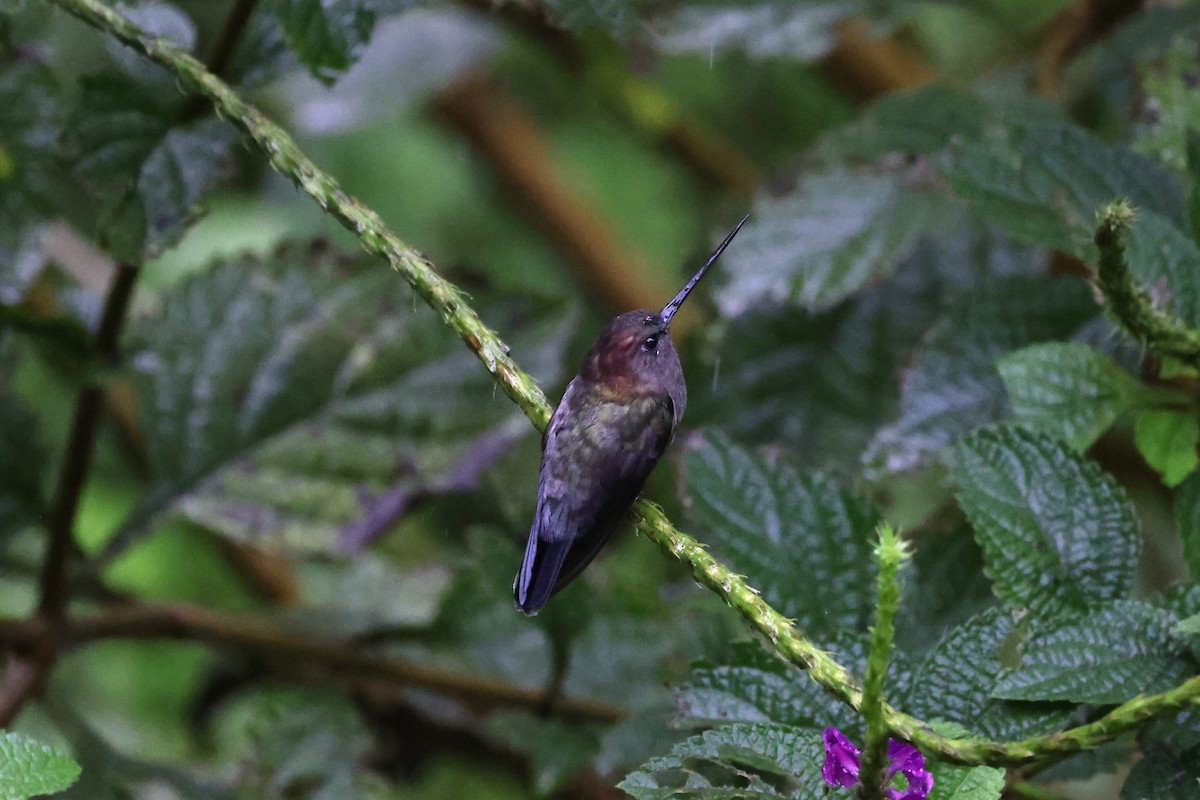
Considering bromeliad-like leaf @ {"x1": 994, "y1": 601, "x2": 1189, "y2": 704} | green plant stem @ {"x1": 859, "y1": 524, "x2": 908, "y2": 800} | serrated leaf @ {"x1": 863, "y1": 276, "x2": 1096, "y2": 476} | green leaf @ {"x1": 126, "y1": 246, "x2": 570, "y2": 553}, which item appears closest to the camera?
green plant stem @ {"x1": 859, "y1": 524, "x2": 908, "y2": 800}

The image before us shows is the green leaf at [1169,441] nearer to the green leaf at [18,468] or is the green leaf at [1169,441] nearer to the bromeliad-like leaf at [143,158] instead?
the bromeliad-like leaf at [143,158]

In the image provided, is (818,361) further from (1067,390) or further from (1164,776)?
(1164,776)

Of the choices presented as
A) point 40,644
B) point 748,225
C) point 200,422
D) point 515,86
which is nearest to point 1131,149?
point 748,225

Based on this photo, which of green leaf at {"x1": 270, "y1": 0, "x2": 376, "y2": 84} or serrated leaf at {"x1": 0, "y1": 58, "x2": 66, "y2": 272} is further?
serrated leaf at {"x1": 0, "y1": 58, "x2": 66, "y2": 272}

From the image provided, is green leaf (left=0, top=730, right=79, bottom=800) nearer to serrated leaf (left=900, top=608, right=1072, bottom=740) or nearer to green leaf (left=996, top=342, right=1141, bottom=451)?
serrated leaf (left=900, top=608, right=1072, bottom=740)

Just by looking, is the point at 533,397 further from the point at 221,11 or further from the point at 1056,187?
the point at 221,11

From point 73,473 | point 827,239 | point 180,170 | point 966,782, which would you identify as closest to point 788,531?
point 966,782

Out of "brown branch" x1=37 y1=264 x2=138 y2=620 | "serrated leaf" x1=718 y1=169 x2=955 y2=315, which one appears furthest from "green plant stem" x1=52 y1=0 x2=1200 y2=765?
"serrated leaf" x1=718 y1=169 x2=955 y2=315
